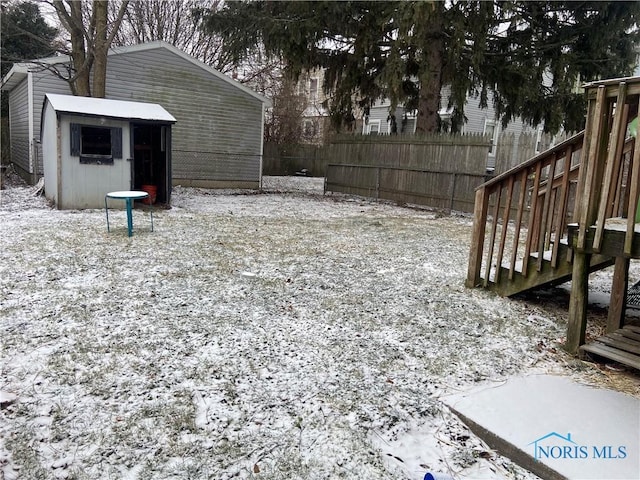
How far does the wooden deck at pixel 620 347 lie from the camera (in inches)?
116

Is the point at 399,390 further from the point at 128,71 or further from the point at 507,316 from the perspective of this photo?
the point at 128,71

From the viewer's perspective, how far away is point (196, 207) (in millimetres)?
10539

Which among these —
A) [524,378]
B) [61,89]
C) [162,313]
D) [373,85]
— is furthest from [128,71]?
[524,378]

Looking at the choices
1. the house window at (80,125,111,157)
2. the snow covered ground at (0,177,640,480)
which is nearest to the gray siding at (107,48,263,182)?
the house window at (80,125,111,157)

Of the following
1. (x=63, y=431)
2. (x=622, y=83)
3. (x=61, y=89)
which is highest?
(x=61, y=89)

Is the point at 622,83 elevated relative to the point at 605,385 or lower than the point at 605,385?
elevated

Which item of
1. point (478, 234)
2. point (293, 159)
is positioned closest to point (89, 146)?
point (478, 234)

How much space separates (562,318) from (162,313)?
11.4ft

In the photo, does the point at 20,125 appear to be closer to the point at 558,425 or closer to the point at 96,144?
the point at 96,144

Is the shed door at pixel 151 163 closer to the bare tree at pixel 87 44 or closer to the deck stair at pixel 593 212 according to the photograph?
the bare tree at pixel 87 44

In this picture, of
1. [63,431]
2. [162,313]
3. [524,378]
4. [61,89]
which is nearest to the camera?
[63,431]

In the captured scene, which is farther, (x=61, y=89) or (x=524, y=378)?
(x=61, y=89)

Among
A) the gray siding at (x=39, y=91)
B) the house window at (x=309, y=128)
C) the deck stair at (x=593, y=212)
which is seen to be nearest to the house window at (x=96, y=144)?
the gray siding at (x=39, y=91)

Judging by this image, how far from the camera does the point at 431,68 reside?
12.0 m
